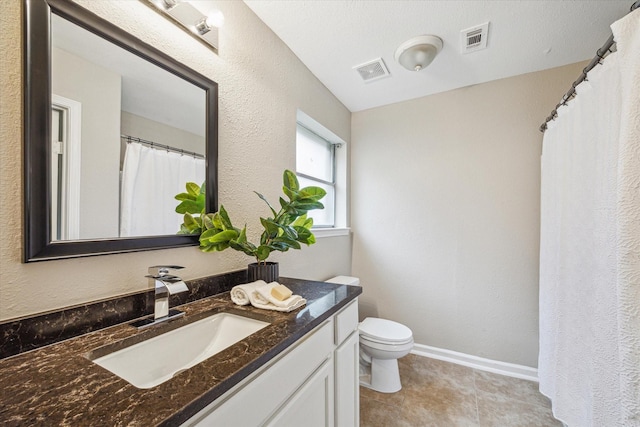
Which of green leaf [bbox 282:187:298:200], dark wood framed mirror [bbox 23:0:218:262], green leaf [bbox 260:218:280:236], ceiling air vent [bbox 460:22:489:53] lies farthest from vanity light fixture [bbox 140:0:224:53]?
ceiling air vent [bbox 460:22:489:53]

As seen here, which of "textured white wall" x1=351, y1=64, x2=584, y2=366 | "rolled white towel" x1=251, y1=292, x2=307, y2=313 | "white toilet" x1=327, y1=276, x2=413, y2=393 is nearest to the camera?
"rolled white towel" x1=251, y1=292, x2=307, y2=313

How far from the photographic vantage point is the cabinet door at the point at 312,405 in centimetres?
73

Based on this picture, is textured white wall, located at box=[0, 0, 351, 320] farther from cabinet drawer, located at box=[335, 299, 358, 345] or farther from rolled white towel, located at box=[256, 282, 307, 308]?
cabinet drawer, located at box=[335, 299, 358, 345]

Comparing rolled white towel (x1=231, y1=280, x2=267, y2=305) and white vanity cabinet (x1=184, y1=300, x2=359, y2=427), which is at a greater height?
rolled white towel (x1=231, y1=280, x2=267, y2=305)

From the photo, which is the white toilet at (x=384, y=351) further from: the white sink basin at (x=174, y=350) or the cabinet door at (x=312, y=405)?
the white sink basin at (x=174, y=350)

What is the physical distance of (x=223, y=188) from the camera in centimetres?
122

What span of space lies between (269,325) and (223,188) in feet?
2.27

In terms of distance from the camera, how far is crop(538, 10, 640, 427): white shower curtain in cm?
79

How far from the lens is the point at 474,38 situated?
160 centimetres

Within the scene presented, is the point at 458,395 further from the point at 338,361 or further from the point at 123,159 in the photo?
the point at 123,159

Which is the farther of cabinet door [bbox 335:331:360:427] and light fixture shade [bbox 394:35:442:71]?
light fixture shade [bbox 394:35:442:71]

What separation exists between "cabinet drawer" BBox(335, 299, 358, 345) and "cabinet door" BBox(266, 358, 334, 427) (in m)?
0.11

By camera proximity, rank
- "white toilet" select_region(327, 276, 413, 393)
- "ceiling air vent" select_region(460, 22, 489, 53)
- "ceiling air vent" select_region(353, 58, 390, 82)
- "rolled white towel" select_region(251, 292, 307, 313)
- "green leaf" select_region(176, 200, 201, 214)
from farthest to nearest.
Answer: "ceiling air vent" select_region(353, 58, 390, 82) → "white toilet" select_region(327, 276, 413, 393) → "ceiling air vent" select_region(460, 22, 489, 53) → "green leaf" select_region(176, 200, 201, 214) → "rolled white towel" select_region(251, 292, 307, 313)

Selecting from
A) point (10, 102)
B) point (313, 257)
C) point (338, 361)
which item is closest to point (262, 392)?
point (338, 361)
